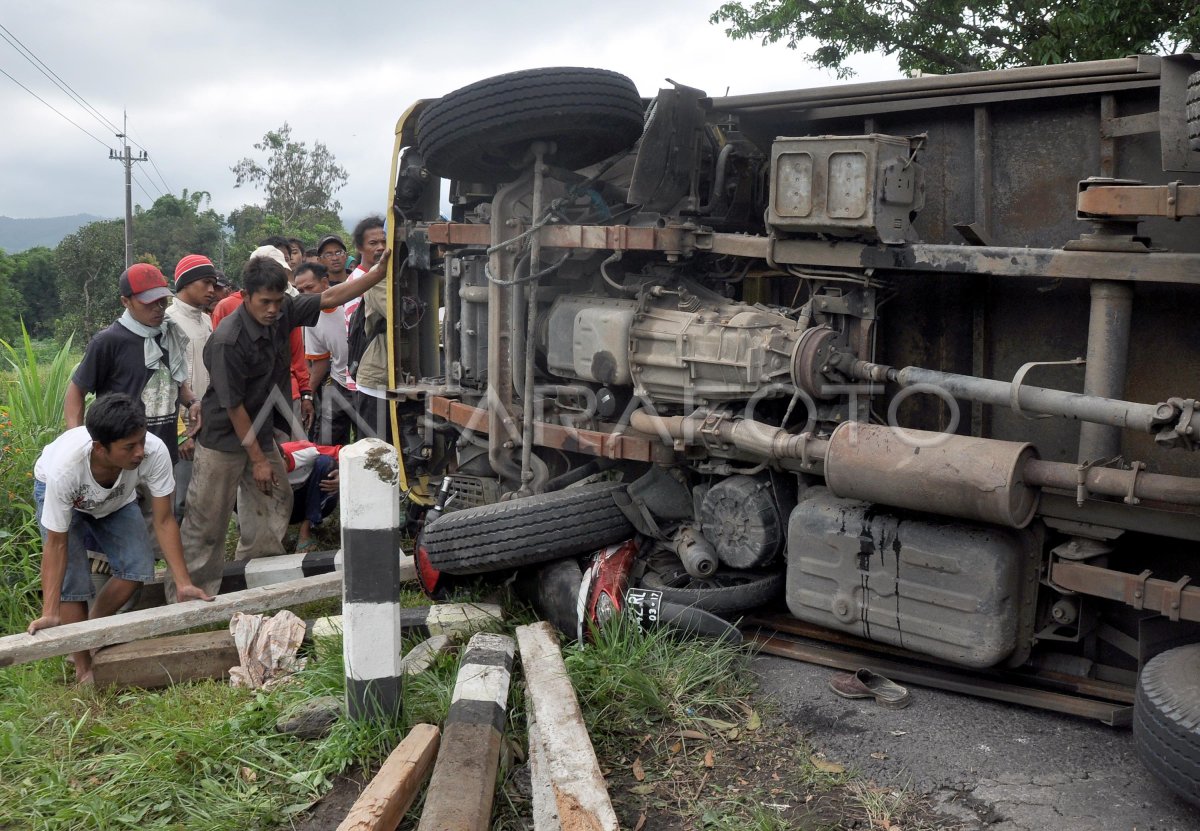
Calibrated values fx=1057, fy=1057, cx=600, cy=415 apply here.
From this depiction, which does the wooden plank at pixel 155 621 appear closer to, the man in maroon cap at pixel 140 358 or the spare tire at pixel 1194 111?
the man in maroon cap at pixel 140 358

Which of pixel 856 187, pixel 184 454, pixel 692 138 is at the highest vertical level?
pixel 692 138

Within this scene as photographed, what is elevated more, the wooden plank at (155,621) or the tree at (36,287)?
the tree at (36,287)

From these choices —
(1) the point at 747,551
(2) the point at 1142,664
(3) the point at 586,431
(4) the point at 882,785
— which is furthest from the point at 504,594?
(2) the point at 1142,664

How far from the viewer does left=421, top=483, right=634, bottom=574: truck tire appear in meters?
4.46

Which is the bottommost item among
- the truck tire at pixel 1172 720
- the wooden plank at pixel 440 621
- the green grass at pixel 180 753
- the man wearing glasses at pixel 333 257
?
the green grass at pixel 180 753

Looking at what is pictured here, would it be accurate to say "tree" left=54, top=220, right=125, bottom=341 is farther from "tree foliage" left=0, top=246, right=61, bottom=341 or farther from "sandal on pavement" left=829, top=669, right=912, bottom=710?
"sandal on pavement" left=829, top=669, right=912, bottom=710

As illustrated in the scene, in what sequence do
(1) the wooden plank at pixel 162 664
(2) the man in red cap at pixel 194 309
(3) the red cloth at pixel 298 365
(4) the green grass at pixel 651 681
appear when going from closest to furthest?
(4) the green grass at pixel 651 681 < (1) the wooden plank at pixel 162 664 < (2) the man in red cap at pixel 194 309 < (3) the red cloth at pixel 298 365

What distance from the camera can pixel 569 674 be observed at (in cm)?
382

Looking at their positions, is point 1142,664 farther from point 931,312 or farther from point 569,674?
point 569,674

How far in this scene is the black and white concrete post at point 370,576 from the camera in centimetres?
341

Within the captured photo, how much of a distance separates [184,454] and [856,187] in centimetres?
384

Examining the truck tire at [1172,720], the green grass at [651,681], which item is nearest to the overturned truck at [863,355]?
the truck tire at [1172,720]

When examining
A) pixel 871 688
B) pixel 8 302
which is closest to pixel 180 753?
pixel 871 688

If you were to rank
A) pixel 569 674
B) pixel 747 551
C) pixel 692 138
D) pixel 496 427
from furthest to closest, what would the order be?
pixel 496 427
pixel 692 138
pixel 747 551
pixel 569 674
